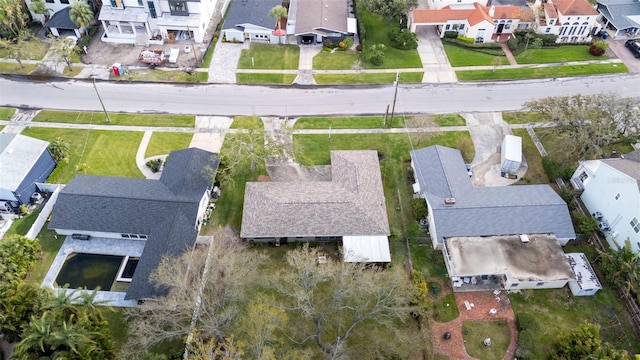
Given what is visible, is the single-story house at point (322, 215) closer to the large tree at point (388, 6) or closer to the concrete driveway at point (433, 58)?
the concrete driveway at point (433, 58)

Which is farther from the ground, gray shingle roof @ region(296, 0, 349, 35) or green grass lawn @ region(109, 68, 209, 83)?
gray shingle roof @ region(296, 0, 349, 35)

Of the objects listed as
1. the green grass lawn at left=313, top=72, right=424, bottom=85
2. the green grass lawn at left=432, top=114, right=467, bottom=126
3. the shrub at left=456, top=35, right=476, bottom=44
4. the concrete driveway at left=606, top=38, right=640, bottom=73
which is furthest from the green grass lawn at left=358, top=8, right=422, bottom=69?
the concrete driveway at left=606, top=38, right=640, bottom=73

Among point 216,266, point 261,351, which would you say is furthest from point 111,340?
point 261,351

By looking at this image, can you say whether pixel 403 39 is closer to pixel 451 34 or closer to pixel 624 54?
pixel 451 34

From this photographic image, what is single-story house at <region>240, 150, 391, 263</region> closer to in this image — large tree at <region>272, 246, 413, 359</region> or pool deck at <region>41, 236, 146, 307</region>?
large tree at <region>272, 246, 413, 359</region>

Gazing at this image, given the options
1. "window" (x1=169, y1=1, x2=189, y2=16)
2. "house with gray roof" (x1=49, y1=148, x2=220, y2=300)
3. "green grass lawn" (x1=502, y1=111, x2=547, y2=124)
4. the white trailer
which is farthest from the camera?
"window" (x1=169, y1=1, x2=189, y2=16)

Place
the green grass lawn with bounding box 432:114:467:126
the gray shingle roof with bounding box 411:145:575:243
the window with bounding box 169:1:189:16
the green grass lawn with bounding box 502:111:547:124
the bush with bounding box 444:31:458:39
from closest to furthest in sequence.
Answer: the gray shingle roof with bounding box 411:145:575:243
the green grass lawn with bounding box 432:114:467:126
the green grass lawn with bounding box 502:111:547:124
the window with bounding box 169:1:189:16
the bush with bounding box 444:31:458:39
